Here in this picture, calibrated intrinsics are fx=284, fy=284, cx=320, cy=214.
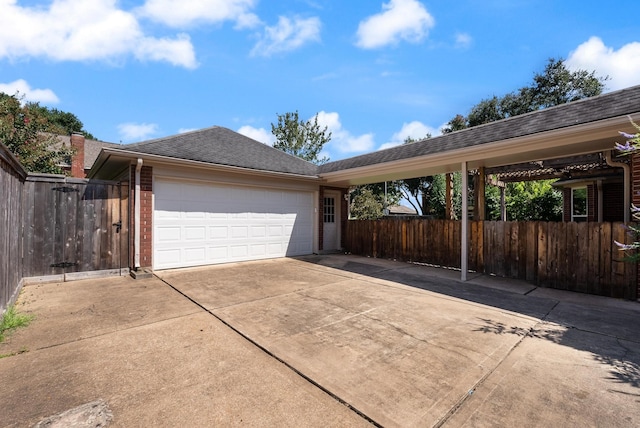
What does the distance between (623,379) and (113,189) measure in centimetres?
883

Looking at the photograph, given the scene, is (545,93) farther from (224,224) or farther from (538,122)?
(224,224)

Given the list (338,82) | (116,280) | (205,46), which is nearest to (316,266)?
(116,280)

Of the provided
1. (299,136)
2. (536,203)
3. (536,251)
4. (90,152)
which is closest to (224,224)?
(536,251)

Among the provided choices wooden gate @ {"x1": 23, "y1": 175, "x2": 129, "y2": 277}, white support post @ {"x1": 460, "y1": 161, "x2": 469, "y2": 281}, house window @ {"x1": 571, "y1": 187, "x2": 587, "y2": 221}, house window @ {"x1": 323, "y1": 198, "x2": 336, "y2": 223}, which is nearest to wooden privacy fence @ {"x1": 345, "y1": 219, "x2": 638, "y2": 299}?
white support post @ {"x1": 460, "y1": 161, "x2": 469, "y2": 281}

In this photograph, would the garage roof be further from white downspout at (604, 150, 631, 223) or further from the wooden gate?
white downspout at (604, 150, 631, 223)

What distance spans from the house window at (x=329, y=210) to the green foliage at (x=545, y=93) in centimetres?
Answer: 1862

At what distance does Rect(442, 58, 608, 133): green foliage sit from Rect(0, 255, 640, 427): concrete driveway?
22602 mm

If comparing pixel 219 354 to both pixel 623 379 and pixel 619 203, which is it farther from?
pixel 619 203

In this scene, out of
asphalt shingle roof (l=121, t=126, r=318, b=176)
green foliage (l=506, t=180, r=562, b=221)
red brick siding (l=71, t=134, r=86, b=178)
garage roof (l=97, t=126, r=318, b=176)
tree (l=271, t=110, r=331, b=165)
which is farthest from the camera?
tree (l=271, t=110, r=331, b=165)

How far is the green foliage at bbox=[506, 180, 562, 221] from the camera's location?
1659 centimetres

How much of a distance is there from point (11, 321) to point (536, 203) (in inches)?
856

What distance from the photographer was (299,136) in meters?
28.4

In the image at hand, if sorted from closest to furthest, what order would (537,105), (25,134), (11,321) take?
(11,321) < (25,134) < (537,105)

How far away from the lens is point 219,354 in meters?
2.91
